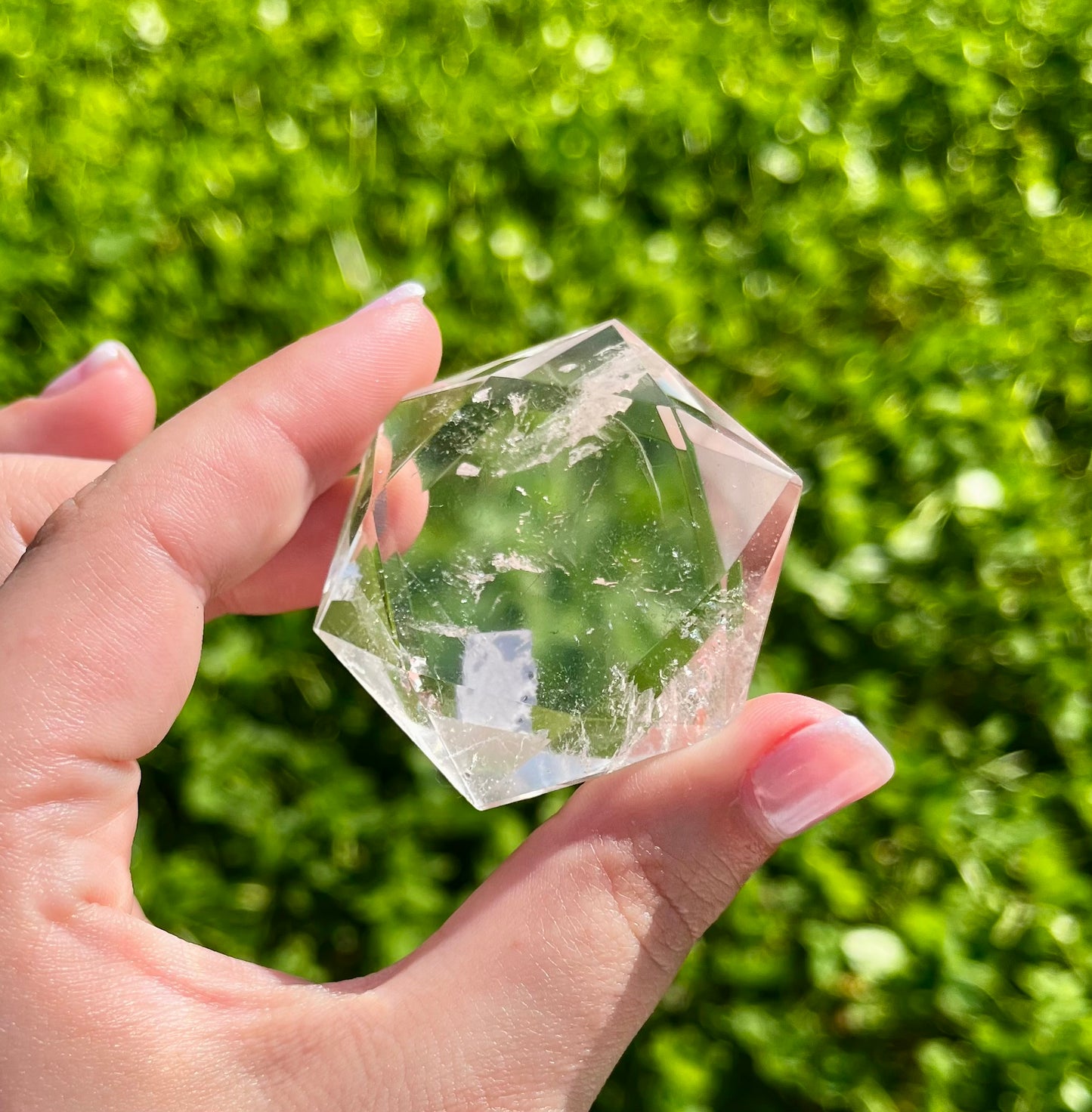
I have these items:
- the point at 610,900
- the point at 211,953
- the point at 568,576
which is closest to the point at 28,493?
the point at 211,953

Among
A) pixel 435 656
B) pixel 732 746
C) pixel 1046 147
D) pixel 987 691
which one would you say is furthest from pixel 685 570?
pixel 1046 147

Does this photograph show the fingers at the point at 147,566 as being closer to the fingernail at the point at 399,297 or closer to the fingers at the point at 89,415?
the fingernail at the point at 399,297

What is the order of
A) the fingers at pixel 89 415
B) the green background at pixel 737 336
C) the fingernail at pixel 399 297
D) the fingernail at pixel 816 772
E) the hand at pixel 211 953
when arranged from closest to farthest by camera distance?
1. the hand at pixel 211 953
2. the fingernail at pixel 816 772
3. the fingernail at pixel 399 297
4. the green background at pixel 737 336
5. the fingers at pixel 89 415

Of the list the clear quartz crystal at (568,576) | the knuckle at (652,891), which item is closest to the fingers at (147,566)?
the clear quartz crystal at (568,576)

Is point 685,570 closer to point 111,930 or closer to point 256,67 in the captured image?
point 111,930

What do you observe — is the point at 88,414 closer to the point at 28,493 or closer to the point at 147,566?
the point at 28,493

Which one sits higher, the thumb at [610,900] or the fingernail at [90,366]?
the fingernail at [90,366]
